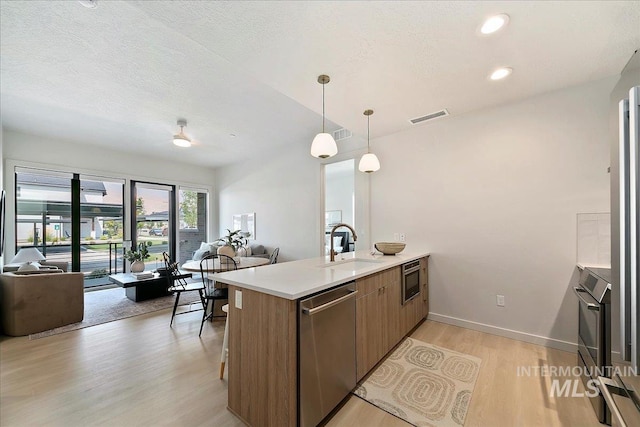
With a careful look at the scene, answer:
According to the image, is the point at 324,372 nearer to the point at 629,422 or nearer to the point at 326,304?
the point at 326,304

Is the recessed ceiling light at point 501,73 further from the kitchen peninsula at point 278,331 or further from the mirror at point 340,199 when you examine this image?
the mirror at point 340,199

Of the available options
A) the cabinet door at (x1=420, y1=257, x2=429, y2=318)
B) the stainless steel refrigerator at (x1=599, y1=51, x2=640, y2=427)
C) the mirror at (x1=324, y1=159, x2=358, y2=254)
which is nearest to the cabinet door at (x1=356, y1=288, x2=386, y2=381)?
the cabinet door at (x1=420, y1=257, x2=429, y2=318)

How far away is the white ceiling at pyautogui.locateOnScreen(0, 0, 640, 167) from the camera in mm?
1665

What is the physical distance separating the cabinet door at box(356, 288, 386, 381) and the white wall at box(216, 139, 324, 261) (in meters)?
2.66

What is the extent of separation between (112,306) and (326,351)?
423 cm

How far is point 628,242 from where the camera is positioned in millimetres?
786

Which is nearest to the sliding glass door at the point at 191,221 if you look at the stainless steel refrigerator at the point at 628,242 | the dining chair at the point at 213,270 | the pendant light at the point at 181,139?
the pendant light at the point at 181,139

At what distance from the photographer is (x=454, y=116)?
320 cm

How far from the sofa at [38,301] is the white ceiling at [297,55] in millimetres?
2278

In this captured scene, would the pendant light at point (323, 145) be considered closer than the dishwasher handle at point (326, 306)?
No

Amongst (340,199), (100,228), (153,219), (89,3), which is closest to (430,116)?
(89,3)

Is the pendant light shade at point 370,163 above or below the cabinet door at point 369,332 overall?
above

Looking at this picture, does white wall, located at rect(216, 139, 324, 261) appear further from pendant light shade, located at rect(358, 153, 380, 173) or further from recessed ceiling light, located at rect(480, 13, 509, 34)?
recessed ceiling light, located at rect(480, 13, 509, 34)

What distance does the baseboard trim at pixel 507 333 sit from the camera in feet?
8.32
